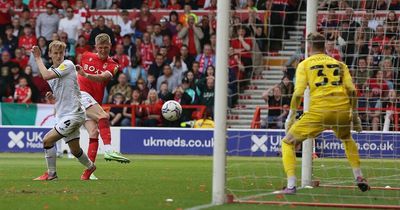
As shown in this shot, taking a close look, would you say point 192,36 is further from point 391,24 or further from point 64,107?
point 64,107

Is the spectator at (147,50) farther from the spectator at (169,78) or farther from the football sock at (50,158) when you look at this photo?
the football sock at (50,158)

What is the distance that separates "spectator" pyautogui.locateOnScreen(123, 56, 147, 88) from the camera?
29.4 meters

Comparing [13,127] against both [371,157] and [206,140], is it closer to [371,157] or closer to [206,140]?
[206,140]

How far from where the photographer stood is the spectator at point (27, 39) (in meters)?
30.7

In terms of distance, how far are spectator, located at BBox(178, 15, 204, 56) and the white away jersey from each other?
14.8 meters

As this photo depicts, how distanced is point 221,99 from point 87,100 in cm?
522

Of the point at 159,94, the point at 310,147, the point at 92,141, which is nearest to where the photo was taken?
the point at 310,147

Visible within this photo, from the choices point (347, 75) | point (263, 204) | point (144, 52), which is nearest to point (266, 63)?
point (347, 75)

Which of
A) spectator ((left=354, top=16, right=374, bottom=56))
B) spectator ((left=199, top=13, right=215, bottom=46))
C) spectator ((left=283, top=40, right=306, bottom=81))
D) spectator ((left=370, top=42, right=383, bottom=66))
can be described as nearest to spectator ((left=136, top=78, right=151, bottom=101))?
spectator ((left=199, top=13, right=215, bottom=46))

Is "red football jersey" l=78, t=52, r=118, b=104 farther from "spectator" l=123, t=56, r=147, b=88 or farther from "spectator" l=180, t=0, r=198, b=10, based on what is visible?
"spectator" l=180, t=0, r=198, b=10

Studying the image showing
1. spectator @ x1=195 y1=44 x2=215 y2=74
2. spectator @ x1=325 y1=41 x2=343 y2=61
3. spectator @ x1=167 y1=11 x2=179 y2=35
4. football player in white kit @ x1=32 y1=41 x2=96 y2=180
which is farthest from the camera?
spectator @ x1=167 y1=11 x2=179 y2=35

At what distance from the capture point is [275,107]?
77.8ft

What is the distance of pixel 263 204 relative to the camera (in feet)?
37.1

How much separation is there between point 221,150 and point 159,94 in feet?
55.3
